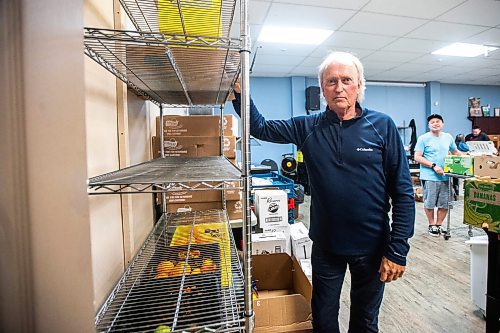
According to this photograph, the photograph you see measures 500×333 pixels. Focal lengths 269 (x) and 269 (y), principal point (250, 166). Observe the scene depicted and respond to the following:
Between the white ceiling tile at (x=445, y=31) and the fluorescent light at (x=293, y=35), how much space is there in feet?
4.06

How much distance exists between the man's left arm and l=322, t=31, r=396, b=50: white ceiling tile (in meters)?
3.12

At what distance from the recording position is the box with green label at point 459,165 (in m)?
2.89

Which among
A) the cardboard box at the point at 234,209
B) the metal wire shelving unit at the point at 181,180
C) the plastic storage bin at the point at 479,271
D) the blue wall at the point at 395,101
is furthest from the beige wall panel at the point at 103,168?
the blue wall at the point at 395,101

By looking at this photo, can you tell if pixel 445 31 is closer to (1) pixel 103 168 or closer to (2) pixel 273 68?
(2) pixel 273 68

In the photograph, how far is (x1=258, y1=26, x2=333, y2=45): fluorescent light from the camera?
12.0ft

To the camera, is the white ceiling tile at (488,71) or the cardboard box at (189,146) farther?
the white ceiling tile at (488,71)

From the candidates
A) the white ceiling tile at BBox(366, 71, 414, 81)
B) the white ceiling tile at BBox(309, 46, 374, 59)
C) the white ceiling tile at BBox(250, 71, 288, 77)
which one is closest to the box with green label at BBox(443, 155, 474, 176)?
the white ceiling tile at BBox(309, 46, 374, 59)

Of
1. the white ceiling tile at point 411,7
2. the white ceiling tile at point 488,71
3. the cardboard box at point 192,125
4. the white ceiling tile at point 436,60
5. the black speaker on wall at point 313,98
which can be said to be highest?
the white ceiling tile at point 488,71

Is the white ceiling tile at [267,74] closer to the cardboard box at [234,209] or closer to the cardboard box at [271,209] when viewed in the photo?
the cardboard box at [271,209]

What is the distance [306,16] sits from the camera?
320cm

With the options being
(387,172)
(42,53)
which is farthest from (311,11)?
(42,53)

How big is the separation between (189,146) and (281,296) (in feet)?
3.43

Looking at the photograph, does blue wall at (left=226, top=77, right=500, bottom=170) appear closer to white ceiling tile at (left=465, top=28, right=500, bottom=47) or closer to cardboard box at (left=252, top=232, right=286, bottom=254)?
white ceiling tile at (left=465, top=28, right=500, bottom=47)

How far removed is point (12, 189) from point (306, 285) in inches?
57.2
